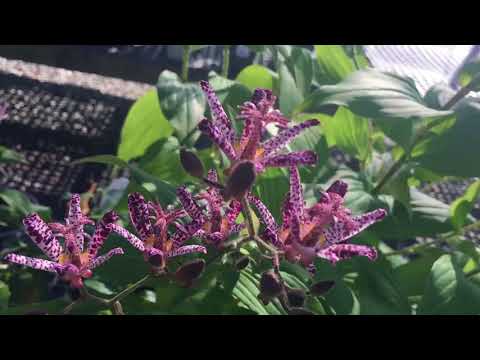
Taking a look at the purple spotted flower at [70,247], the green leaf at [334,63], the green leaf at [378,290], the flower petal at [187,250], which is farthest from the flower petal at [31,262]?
the green leaf at [334,63]

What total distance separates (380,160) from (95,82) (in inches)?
43.1

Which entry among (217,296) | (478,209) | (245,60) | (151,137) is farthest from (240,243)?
(478,209)

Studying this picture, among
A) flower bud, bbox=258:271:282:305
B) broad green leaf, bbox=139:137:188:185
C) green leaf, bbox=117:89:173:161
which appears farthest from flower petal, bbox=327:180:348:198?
green leaf, bbox=117:89:173:161

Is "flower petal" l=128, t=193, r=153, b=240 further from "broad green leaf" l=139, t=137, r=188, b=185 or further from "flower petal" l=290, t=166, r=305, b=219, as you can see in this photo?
"broad green leaf" l=139, t=137, r=188, b=185

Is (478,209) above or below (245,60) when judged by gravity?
below

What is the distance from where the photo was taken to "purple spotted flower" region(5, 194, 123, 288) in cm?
42

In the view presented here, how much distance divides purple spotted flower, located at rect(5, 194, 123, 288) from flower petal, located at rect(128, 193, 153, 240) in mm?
17

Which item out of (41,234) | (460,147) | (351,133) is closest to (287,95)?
(351,133)

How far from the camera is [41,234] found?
1.40 feet

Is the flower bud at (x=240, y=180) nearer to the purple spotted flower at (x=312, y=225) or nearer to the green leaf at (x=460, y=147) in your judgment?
the purple spotted flower at (x=312, y=225)

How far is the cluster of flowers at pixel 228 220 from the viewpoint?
1.43 feet

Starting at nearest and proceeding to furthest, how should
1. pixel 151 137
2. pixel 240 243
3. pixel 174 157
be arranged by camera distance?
pixel 240 243, pixel 174 157, pixel 151 137
